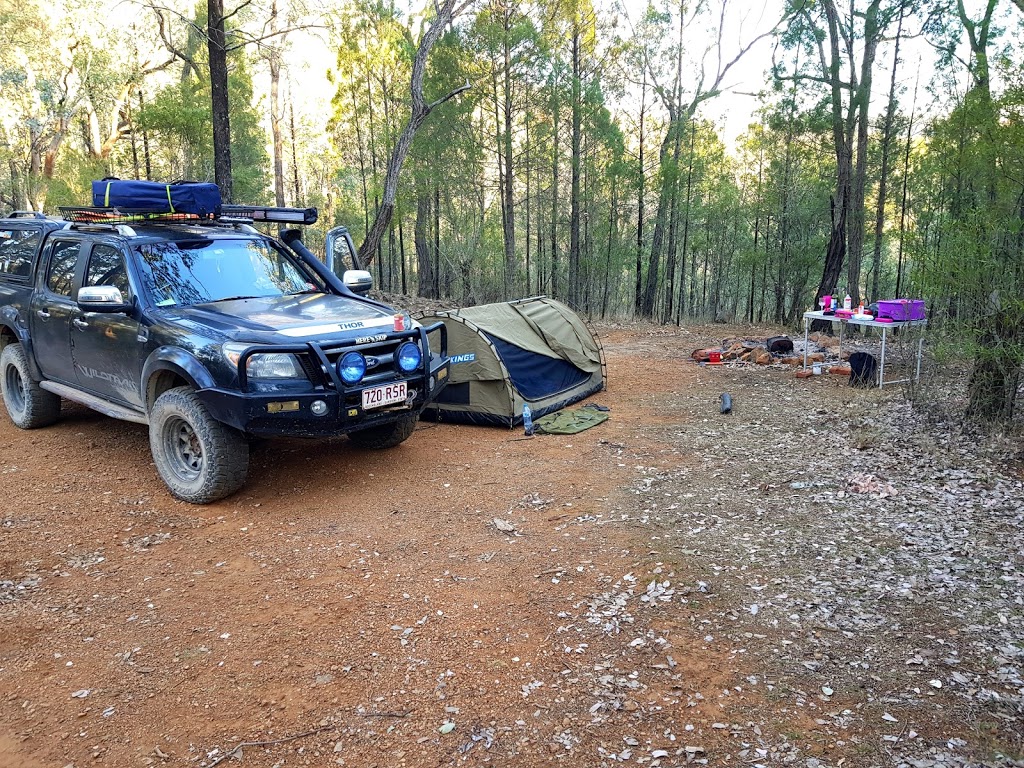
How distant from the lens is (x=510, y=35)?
18.3 metres

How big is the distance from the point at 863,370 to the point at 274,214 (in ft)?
24.6

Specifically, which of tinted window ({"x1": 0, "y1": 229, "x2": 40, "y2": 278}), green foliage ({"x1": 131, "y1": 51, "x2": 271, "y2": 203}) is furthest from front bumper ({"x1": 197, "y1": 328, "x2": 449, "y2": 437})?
green foliage ({"x1": 131, "y1": 51, "x2": 271, "y2": 203})

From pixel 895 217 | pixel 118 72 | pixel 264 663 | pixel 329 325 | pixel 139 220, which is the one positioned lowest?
pixel 264 663

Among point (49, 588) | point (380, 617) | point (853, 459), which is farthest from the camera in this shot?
point (853, 459)

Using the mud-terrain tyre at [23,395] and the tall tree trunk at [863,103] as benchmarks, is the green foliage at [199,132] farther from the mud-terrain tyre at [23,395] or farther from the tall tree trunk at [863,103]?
the tall tree trunk at [863,103]

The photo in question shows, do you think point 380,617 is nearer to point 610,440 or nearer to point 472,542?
point 472,542

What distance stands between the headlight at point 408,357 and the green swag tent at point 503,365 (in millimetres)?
1864

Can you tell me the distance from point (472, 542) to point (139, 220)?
4058 millimetres

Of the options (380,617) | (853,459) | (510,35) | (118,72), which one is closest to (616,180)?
(510,35)

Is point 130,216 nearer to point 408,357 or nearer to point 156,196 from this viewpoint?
point 156,196

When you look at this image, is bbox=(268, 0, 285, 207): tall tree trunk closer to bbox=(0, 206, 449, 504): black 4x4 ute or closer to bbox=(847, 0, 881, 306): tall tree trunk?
bbox=(847, 0, 881, 306): tall tree trunk

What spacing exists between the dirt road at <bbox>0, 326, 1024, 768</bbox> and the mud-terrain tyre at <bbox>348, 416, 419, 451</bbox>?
0.48ft

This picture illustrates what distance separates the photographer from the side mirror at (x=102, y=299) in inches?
191

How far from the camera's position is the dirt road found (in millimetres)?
2623
